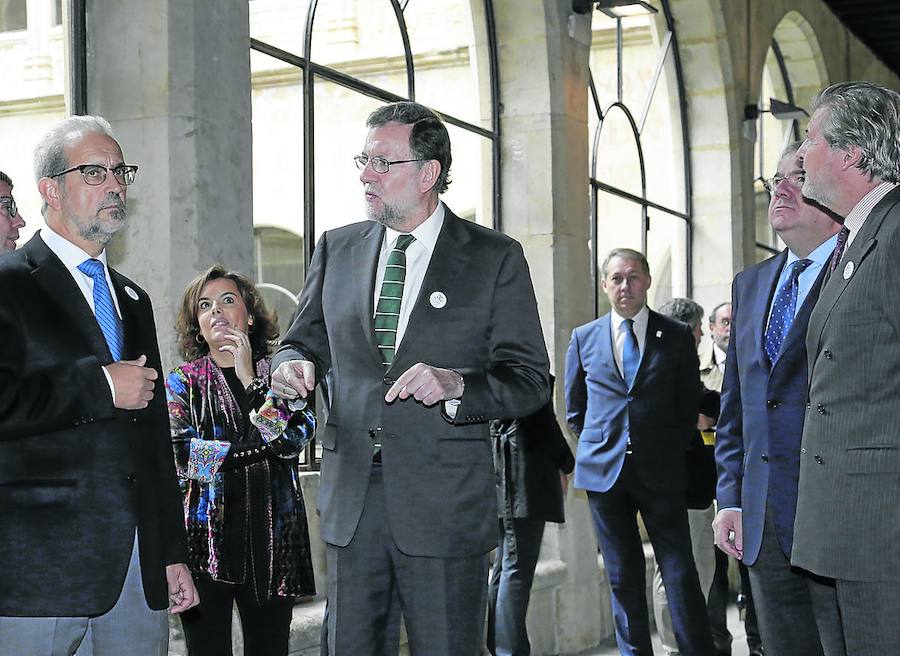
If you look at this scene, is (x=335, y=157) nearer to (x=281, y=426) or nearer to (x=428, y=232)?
(x=281, y=426)

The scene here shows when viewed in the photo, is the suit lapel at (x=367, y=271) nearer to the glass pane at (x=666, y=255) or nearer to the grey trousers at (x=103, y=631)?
the grey trousers at (x=103, y=631)

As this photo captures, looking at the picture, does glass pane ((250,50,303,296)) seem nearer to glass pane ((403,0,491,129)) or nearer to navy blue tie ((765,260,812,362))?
glass pane ((403,0,491,129))

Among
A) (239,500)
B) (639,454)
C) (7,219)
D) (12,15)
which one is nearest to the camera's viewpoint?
(7,219)

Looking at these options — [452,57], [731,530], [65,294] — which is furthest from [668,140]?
[65,294]

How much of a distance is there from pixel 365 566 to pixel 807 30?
11051 millimetres

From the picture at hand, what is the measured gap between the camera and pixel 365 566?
306 cm

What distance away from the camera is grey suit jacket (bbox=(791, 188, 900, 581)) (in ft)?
9.31

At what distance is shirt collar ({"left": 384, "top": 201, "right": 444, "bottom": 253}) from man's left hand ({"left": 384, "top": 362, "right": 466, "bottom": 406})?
1.38 ft

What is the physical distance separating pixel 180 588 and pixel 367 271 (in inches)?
34.9

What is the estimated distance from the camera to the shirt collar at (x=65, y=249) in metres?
3.01

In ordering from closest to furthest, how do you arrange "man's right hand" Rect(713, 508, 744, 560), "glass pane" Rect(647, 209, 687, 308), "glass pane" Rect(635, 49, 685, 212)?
1. "man's right hand" Rect(713, 508, 744, 560)
2. "glass pane" Rect(647, 209, 687, 308)
3. "glass pane" Rect(635, 49, 685, 212)

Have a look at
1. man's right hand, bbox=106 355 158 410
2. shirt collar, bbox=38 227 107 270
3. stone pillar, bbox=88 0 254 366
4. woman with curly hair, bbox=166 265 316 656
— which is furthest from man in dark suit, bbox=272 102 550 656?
stone pillar, bbox=88 0 254 366

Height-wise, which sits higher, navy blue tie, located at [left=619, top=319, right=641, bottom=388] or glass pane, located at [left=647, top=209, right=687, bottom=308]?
glass pane, located at [left=647, top=209, right=687, bottom=308]

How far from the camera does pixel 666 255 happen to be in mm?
10430
